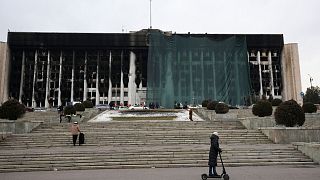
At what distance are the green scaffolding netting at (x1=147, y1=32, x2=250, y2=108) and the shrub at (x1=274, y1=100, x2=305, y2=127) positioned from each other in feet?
101

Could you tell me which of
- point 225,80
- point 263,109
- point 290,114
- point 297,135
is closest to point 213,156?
point 297,135

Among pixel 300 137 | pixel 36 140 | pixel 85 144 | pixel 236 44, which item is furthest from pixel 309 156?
pixel 236 44

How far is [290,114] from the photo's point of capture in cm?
1809

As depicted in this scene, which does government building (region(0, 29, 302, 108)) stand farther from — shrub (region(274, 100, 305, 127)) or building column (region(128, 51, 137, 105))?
shrub (region(274, 100, 305, 127))

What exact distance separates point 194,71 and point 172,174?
4435 centimetres

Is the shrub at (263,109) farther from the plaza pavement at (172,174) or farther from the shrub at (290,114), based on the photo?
the plaza pavement at (172,174)

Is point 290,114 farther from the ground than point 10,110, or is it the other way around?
point 10,110

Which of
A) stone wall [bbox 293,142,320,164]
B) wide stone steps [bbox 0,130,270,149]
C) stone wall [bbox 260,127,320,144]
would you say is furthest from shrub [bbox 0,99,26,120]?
stone wall [bbox 293,142,320,164]

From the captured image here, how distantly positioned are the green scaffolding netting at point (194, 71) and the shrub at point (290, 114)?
30.7 meters

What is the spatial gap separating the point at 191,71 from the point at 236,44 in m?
9.71

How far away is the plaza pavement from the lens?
1059 centimetres

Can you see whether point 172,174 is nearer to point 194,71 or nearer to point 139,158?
point 139,158

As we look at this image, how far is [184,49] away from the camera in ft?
179

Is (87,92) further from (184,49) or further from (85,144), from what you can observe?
(85,144)
